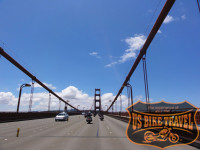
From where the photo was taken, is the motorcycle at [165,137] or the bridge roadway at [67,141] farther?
the motorcycle at [165,137]

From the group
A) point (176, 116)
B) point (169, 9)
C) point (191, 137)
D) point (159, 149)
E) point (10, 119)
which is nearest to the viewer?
point (159, 149)

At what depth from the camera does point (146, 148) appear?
7016 mm

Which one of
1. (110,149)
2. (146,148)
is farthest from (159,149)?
(110,149)

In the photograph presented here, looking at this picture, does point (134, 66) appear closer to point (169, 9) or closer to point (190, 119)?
point (169, 9)

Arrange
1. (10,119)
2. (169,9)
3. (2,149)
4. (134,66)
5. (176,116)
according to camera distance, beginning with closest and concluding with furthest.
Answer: (2,149) < (176,116) < (169,9) < (10,119) < (134,66)

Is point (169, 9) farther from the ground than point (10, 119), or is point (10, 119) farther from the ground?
point (169, 9)

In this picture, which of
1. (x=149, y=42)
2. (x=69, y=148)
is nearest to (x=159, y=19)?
(x=149, y=42)

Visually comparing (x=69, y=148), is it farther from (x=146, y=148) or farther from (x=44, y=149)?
(x=146, y=148)

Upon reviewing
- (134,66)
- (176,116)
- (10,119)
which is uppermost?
(134,66)

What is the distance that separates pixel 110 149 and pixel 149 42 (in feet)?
79.8

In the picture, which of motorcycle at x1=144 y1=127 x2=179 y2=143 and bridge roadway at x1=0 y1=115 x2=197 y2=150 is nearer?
bridge roadway at x1=0 y1=115 x2=197 y2=150

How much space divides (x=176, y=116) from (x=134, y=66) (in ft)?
100

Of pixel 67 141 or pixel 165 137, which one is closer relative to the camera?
pixel 67 141

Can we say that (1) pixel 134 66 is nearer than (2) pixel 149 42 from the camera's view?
No
